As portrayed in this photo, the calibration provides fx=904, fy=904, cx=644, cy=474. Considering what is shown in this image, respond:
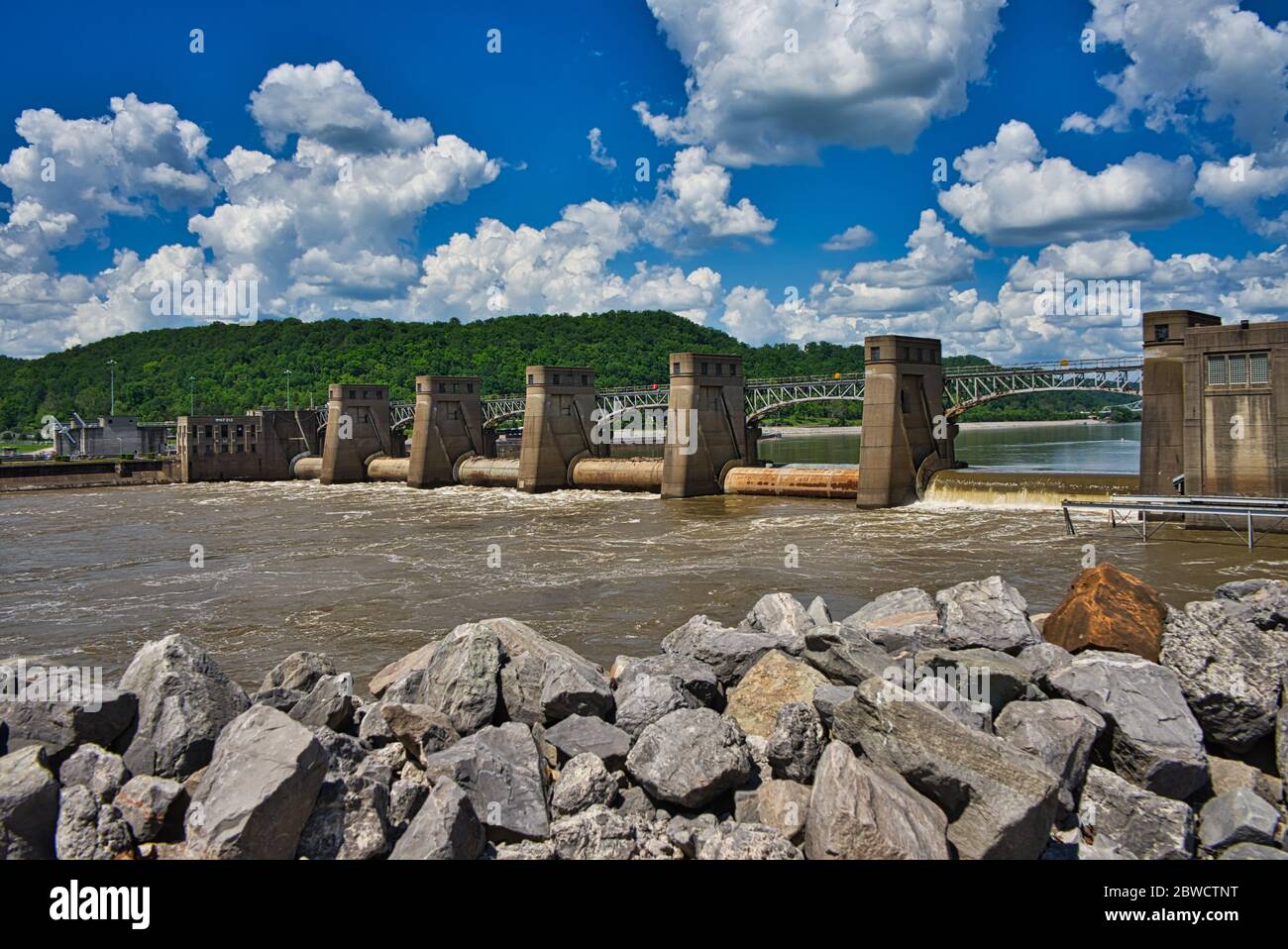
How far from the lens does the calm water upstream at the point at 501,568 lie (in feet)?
67.9

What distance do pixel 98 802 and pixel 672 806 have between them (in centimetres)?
484

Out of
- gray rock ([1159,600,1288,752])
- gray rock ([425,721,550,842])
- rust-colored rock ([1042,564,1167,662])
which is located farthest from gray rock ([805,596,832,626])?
gray rock ([425,721,550,842])

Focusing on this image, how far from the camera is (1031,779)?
721 cm

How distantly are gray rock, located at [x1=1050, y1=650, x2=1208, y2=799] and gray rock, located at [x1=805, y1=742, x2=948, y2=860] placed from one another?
240cm

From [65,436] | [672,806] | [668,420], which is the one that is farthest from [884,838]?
[65,436]

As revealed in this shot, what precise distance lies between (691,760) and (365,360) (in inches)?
5798

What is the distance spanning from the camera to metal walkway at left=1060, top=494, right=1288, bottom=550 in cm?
2703

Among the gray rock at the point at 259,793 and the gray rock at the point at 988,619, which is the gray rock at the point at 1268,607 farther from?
the gray rock at the point at 259,793

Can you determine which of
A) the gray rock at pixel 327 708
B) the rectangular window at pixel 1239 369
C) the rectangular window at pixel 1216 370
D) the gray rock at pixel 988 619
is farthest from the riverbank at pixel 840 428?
the gray rock at pixel 327 708

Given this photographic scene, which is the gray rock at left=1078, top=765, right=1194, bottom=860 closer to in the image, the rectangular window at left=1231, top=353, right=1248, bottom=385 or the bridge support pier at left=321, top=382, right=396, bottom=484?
the rectangular window at left=1231, top=353, right=1248, bottom=385

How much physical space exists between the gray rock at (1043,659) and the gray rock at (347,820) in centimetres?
700

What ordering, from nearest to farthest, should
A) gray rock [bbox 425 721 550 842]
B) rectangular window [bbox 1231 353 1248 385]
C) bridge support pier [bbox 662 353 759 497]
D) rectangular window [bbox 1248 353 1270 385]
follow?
gray rock [bbox 425 721 550 842]
rectangular window [bbox 1248 353 1270 385]
rectangular window [bbox 1231 353 1248 385]
bridge support pier [bbox 662 353 759 497]
